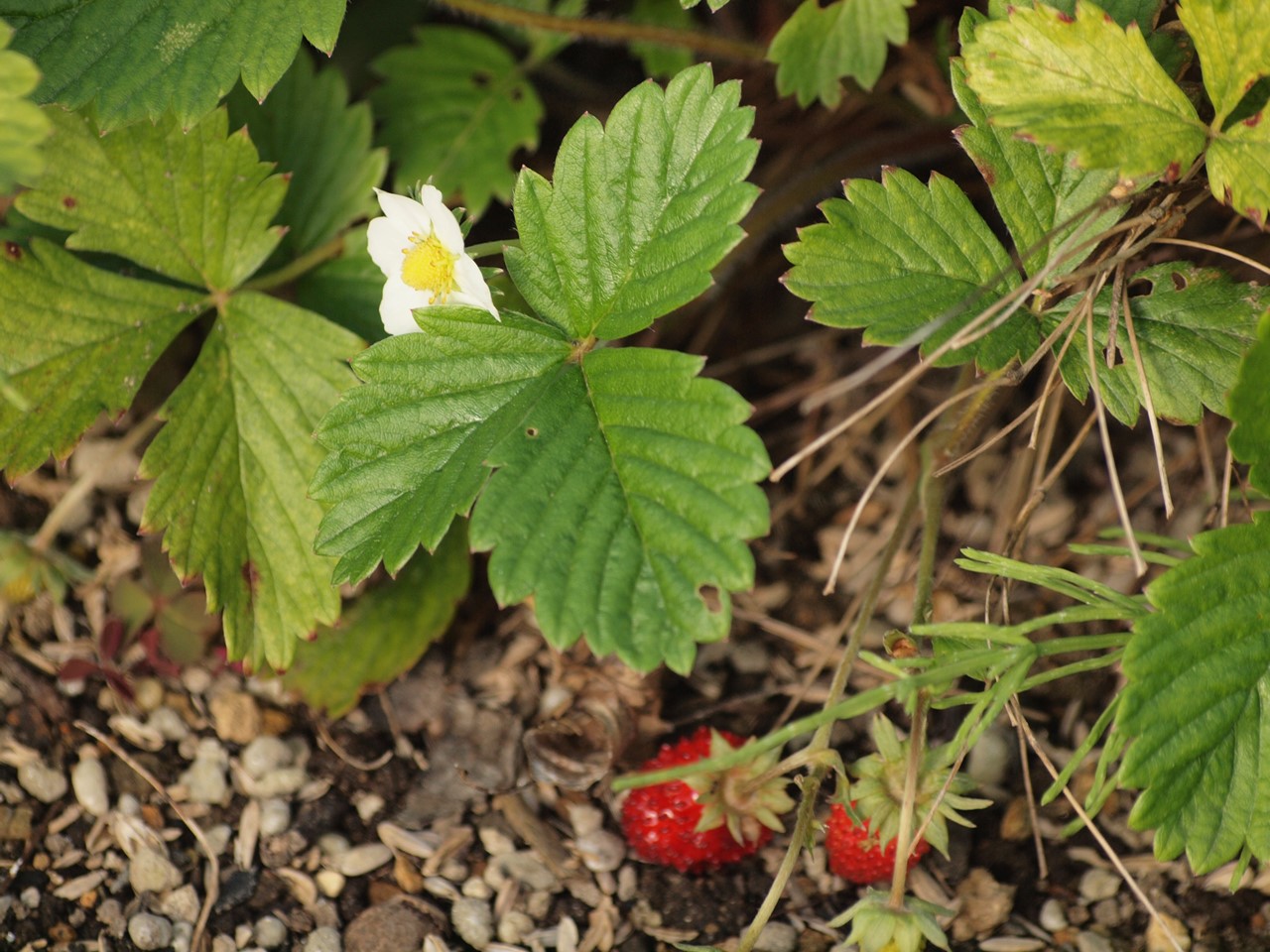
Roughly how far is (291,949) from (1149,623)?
3.72ft

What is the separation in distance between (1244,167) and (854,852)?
912 mm

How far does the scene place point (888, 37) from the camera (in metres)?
1.70

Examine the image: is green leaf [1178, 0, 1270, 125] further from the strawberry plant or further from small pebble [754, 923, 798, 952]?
small pebble [754, 923, 798, 952]

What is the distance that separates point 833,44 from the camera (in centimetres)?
174

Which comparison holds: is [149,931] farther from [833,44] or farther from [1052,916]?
[833,44]

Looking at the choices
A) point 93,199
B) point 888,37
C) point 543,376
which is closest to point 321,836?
point 543,376

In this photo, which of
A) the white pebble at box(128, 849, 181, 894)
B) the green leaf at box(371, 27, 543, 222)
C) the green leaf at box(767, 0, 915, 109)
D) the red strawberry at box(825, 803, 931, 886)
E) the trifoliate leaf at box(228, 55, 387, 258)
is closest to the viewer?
the red strawberry at box(825, 803, 931, 886)

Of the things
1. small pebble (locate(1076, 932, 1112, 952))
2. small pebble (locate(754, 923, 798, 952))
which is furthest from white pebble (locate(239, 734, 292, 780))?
small pebble (locate(1076, 932, 1112, 952))

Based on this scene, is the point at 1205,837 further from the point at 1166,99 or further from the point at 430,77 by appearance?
the point at 430,77

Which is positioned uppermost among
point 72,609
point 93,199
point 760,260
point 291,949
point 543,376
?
point 93,199

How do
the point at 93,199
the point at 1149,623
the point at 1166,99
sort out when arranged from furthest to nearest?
the point at 93,199 < the point at 1166,99 < the point at 1149,623

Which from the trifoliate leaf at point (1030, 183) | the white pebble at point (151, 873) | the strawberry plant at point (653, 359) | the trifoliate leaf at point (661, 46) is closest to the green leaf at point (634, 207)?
the strawberry plant at point (653, 359)

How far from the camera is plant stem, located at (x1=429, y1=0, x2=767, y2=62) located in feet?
5.84

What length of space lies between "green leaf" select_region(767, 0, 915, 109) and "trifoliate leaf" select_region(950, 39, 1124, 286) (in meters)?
0.35
